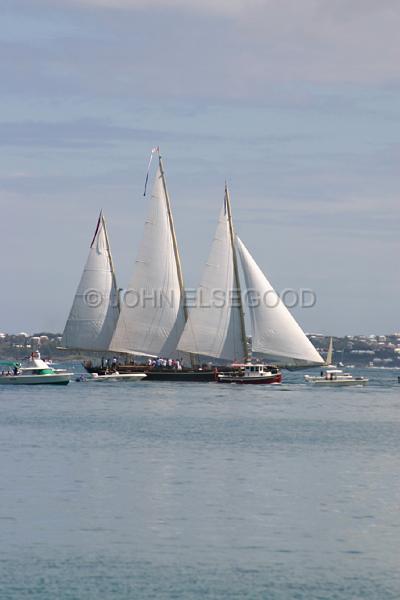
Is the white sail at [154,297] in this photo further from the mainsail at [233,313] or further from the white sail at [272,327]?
the white sail at [272,327]

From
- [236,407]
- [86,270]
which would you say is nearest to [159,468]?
[236,407]

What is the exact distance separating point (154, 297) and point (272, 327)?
12.2 m

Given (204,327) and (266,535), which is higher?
(204,327)

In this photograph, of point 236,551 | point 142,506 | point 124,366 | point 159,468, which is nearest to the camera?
point 236,551

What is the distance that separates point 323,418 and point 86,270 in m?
48.4

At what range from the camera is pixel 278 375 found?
12394 cm

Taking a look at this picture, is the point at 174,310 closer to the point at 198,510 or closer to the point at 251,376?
the point at 251,376

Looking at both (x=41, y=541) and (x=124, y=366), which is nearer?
(x=41, y=541)

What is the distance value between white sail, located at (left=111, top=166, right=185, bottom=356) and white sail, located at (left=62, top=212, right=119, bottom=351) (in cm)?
306

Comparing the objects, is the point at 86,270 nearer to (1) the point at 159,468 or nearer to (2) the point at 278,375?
(2) the point at 278,375

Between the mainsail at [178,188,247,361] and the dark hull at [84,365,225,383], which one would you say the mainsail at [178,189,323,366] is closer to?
the mainsail at [178,188,247,361]

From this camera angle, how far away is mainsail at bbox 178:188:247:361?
11769 cm

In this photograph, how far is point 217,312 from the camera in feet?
393

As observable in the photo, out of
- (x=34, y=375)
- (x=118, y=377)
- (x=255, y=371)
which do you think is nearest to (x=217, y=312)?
(x=255, y=371)
